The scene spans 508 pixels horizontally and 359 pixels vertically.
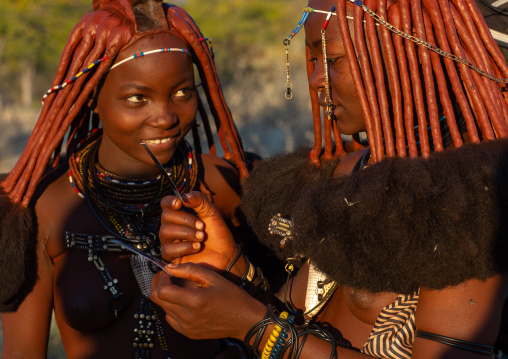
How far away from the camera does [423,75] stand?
7.06ft

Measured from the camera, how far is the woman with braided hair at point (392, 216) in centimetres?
184

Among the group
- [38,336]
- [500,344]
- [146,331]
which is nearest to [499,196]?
[500,344]

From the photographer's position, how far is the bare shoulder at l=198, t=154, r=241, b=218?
10.3 feet

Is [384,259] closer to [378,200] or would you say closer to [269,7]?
[378,200]

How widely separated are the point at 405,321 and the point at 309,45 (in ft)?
3.59

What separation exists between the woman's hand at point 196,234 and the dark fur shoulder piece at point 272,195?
34cm

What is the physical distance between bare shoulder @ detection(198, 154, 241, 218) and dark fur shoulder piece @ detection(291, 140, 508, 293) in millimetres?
1204

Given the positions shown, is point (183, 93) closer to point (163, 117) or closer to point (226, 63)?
point (163, 117)

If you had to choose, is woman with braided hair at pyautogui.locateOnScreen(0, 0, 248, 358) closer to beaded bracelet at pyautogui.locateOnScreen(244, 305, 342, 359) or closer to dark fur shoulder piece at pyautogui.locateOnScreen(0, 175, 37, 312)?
dark fur shoulder piece at pyautogui.locateOnScreen(0, 175, 37, 312)

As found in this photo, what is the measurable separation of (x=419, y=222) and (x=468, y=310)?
307 mm

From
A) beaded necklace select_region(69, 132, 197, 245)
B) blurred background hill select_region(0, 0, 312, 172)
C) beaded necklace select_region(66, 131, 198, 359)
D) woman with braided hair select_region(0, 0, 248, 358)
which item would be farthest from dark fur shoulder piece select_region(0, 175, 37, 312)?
blurred background hill select_region(0, 0, 312, 172)

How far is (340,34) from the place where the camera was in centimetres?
226

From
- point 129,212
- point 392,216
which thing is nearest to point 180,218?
point 129,212

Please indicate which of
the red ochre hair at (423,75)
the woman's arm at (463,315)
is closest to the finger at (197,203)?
the red ochre hair at (423,75)
